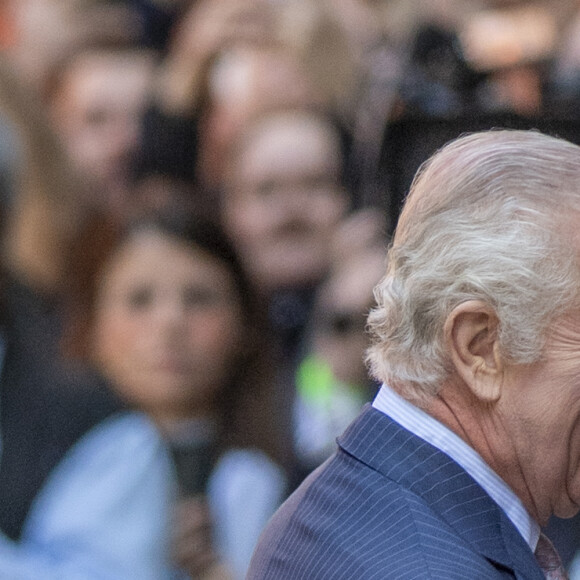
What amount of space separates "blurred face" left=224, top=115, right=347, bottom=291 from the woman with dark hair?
4.3 inches

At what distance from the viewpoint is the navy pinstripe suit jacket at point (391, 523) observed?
1.30 m

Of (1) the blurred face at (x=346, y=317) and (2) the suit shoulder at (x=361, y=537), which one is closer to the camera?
(2) the suit shoulder at (x=361, y=537)

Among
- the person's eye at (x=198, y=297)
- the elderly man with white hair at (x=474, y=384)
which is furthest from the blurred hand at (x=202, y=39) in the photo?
the elderly man with white hair at (x=474, y=384)

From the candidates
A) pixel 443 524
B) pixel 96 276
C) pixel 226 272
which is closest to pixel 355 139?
pixel 226 272

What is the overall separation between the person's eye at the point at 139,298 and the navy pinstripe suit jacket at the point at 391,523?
164 centimetres

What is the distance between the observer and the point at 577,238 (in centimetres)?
145

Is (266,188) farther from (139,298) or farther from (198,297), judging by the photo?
Result: (139,298)

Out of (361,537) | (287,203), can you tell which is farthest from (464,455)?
(287,203)

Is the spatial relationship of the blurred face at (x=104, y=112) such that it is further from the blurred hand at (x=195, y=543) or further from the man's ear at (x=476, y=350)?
the man's ear at (x=476, y=350)

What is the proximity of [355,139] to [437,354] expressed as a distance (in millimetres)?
1859

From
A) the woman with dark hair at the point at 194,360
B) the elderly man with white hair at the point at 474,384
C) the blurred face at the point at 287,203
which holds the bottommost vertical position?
the woman with dark hair at the point at 194,360

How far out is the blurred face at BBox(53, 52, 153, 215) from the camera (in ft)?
10.7

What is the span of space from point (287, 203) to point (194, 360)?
547 millimetres

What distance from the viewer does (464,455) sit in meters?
1.46
